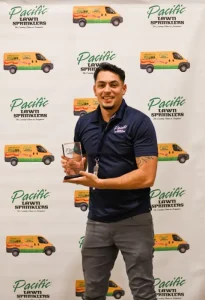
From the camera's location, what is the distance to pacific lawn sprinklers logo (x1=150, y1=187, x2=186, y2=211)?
111 inches

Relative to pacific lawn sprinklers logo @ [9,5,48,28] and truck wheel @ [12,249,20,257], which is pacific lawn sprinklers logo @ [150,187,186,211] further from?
pacific lawn sprinklers logo @ [9,5,48,28]

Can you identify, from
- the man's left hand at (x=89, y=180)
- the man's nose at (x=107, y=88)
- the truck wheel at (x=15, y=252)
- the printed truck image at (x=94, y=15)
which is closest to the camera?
the man's left hand at (x=89, y=180)

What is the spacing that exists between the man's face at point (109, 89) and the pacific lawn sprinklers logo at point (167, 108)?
2.23 feet

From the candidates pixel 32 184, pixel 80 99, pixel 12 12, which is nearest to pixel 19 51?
pixel 12 12

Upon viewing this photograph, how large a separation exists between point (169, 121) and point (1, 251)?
4.80 ft

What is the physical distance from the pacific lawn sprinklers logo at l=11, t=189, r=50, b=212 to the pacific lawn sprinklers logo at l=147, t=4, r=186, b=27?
137 centimetres

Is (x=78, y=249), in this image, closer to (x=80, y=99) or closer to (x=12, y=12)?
(x=80, y=99)

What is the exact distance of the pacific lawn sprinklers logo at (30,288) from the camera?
287 centimetres

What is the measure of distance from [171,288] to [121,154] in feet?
4.19

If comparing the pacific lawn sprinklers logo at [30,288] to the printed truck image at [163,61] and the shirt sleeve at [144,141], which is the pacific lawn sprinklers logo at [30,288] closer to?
the shirt sleeve at [144,141]

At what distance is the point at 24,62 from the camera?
9.15 ft

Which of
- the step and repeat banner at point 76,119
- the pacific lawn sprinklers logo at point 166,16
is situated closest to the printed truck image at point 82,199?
the step and repeat banner at point 76,119

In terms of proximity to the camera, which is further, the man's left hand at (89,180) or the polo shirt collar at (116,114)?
the polo shirt collar at (116,114)

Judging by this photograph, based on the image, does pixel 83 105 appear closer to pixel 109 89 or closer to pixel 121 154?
pixel 109 89
